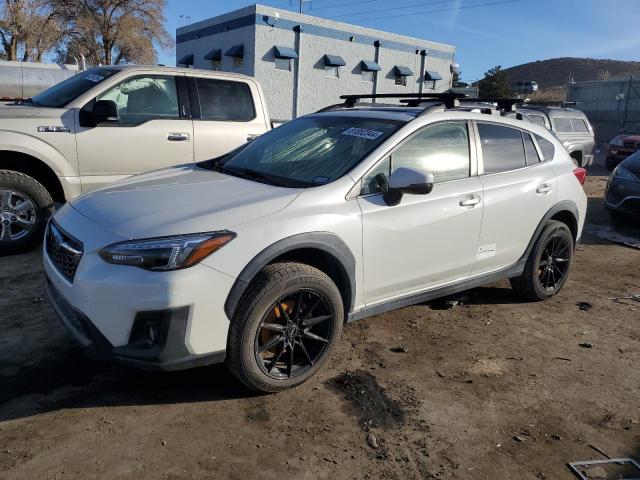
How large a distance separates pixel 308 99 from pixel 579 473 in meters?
24.6

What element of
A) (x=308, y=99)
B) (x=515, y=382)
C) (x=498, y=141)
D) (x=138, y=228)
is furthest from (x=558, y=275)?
(x=308, y=99)

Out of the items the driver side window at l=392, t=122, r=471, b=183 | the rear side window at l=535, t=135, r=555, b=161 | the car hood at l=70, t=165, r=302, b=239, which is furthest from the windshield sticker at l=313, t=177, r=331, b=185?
the rear side window at l=535, t=135, r=555, b=161

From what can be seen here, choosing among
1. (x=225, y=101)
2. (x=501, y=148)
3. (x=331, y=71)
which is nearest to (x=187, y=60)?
(x=331, y=71)

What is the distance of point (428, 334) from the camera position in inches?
173

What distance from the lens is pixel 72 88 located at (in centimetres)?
601

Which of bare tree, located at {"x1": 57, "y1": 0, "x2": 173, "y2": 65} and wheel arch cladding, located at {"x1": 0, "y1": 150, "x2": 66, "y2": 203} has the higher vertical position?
bare tree, located at {"x1": 57, "y1": 0, "x2": 173, "y2": 65}

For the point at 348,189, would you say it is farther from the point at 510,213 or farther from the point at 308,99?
the point at 308,99

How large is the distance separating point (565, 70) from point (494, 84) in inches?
2967

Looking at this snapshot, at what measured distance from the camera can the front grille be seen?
3.05 meters

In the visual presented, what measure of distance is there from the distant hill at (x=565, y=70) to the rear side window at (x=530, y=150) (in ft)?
343

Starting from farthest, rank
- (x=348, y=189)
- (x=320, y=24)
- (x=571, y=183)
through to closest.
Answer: (x=320, y=24) → (x=571, y=183) → (x=348, y=189)

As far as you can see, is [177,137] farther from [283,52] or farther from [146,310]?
[283,52]

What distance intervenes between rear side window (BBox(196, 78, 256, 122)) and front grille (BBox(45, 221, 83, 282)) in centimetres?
330

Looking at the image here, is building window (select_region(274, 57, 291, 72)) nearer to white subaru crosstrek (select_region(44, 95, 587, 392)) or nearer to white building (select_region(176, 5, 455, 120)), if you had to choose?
white building (select_region(176, 5, 455, 120))
